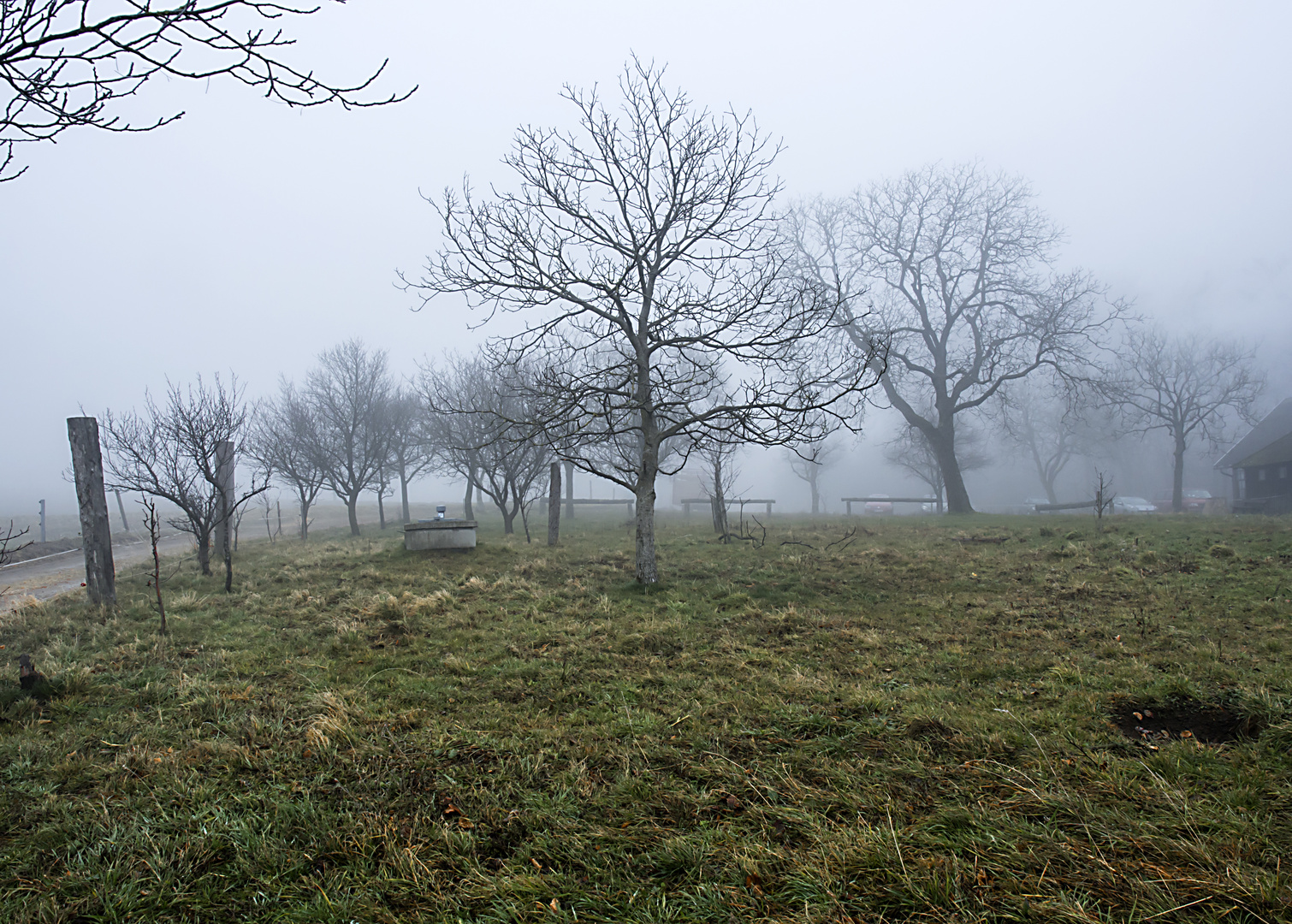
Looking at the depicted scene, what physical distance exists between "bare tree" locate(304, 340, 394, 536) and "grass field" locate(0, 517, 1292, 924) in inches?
621

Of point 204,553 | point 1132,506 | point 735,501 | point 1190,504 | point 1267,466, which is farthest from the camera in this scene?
point 1132,506

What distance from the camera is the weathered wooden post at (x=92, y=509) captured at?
961 centimetres

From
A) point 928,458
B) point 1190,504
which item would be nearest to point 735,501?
point 928,458

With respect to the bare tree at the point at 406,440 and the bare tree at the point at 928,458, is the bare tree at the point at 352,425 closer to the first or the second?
the bare tree at the point at 406,440

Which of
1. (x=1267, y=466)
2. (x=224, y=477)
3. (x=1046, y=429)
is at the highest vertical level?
(x=1046, y=429)

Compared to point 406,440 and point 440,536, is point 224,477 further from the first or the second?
point 406,440

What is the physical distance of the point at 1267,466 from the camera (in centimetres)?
2788

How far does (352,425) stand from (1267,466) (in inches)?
1585

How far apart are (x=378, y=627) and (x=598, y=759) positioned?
14.1ft

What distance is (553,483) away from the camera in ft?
55.4

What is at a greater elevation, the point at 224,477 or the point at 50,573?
the point at 224,477

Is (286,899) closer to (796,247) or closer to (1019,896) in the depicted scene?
(1019,896)

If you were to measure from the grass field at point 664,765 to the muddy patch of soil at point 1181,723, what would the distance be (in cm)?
2

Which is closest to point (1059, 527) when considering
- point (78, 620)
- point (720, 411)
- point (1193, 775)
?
point (720, 411)
